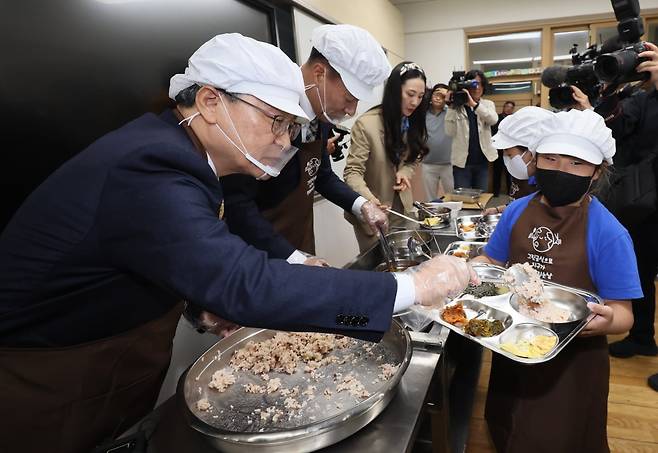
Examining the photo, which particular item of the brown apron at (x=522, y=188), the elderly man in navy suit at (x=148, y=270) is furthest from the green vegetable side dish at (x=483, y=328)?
the brown apron at (x=522, y=188)

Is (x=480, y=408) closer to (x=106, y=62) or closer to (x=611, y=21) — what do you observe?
(x=106, y=62)

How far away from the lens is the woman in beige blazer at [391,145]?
2115mm

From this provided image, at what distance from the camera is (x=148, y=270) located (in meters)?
0.63

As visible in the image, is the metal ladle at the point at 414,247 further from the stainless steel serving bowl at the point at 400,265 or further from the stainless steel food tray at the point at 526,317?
the stainless steel food tray at the point at 526,317

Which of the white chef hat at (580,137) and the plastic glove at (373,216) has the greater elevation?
the white chef hat at (580,137)

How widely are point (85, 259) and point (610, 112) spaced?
83.3 inches

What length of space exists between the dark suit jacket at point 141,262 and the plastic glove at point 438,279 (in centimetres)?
6

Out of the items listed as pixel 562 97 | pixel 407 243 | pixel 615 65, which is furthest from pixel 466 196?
pixel 615 65

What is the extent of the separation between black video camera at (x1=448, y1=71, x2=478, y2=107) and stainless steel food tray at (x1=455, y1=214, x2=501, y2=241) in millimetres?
1989

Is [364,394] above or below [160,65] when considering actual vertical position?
below

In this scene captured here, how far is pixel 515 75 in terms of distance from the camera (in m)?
5.60

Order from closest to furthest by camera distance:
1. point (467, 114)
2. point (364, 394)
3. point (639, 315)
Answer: point (364, 394)
point (639, 315)
point (467, 114)

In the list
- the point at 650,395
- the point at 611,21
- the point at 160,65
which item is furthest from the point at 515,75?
the point at 160,65

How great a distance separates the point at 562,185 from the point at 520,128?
46 cm
